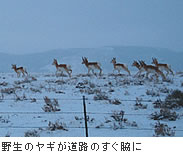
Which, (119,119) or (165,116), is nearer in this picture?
(119,119)

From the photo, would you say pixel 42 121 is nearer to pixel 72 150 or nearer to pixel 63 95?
pixel 72 150

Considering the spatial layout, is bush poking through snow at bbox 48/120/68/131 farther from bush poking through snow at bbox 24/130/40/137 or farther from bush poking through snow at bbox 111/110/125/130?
bush poking through snow at bbox 111/110/125/130

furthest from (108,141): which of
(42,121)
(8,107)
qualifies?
(8,107)

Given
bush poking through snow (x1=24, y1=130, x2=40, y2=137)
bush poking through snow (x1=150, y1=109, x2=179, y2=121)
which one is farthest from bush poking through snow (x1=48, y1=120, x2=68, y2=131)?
bush poking through snow (x1=150, y1=109, x2=179, y2=121)

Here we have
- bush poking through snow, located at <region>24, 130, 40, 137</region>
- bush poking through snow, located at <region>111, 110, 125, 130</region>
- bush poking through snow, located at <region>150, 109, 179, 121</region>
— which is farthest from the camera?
bush poking through snow, located at <region>150, 109, 179, 121</region>

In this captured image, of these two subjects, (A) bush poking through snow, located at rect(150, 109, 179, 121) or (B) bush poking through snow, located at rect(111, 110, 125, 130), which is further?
(A) bush poking through snow, located at rect(150, 109, 179, 121)

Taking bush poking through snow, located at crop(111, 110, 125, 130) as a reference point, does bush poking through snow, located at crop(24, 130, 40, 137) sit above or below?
below

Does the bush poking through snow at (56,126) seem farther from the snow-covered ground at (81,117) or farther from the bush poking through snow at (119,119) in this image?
the bush poking through snow at (119,119)

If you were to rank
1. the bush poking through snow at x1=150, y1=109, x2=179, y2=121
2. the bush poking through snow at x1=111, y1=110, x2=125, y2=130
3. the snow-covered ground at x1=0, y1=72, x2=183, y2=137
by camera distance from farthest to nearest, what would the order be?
the bush poking through snow at x1=150, y1=109, x2=179, y2=121, the bush poking through snow at x1=111, y1=110, x2=125, y2=130, the snow-covered ground at x1=0, y1=72, x2=183, y2=137

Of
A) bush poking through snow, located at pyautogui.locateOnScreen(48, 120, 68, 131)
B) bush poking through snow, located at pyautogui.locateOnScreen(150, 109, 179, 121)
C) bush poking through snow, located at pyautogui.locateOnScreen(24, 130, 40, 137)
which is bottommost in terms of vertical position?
bush poking through snow, located at pyautogui.locateOnScreen(24, 130, 40, 137)

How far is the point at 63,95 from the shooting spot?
480 inches

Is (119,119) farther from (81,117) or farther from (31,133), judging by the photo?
(31,133)

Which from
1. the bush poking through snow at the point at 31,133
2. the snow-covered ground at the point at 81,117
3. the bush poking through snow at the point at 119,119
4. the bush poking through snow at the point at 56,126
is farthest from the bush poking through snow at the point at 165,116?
the bush poking through snow at the point at 31,133

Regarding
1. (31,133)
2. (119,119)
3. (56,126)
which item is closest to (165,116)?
(119,119)
